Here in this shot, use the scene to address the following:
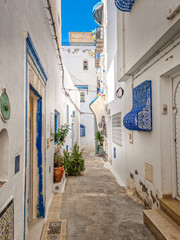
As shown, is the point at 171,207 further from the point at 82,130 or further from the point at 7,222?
the point at 82,130

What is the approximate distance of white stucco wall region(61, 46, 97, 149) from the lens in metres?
16.7

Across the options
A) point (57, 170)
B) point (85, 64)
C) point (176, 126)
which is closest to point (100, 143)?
point (57, 170)

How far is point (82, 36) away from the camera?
18094 mm

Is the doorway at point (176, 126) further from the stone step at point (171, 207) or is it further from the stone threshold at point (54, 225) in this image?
the stone threshold at point (54, 225)

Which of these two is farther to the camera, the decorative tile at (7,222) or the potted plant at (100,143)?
the potted plant at (100,143)

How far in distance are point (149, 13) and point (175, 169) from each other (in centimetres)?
284

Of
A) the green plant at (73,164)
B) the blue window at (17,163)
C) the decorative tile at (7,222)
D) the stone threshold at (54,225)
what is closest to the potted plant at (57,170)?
the stone threshold at (54,225)

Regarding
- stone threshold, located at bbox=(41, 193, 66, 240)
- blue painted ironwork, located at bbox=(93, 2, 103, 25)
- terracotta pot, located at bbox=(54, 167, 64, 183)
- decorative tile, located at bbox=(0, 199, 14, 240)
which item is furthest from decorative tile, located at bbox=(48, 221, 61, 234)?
blue painted ironwork, located at bbox=(93, 2, 103, 25)

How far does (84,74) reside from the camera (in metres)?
16.8

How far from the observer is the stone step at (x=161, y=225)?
2.44 m

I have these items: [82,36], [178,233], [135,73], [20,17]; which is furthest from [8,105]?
[82,36]

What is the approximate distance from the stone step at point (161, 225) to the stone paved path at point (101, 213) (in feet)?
0.48

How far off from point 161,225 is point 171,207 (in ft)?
1.08

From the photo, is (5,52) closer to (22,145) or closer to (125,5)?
(22,145)
